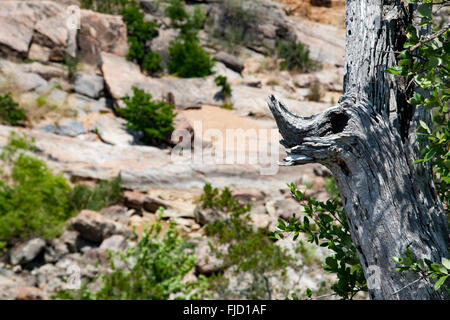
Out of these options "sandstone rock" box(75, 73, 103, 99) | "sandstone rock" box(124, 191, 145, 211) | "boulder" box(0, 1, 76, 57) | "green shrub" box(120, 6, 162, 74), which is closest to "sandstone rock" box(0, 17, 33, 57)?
"boulder" box(0, 1, 76, 57)

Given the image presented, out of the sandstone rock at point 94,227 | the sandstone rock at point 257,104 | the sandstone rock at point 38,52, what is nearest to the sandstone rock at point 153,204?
the sandstone rock at point 94,227

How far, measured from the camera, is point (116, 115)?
43.2ft

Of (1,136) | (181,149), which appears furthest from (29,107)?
(181,149)

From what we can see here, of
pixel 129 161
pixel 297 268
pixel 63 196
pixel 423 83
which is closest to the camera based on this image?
pixel 423 83

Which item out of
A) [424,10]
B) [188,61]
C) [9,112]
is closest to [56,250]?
[9,112]

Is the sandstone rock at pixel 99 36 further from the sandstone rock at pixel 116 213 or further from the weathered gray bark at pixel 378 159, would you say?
the weathered gray bark at pixel 378 159

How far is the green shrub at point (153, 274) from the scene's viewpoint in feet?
16.5

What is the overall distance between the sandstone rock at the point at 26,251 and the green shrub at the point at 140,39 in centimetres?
1001

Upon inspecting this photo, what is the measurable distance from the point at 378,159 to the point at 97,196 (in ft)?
26.4

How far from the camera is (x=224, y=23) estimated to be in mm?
21422

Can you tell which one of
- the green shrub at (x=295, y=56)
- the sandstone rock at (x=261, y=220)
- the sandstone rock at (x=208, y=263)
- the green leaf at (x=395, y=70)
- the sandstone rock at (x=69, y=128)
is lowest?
the green leaf at (x=395, y=70)
